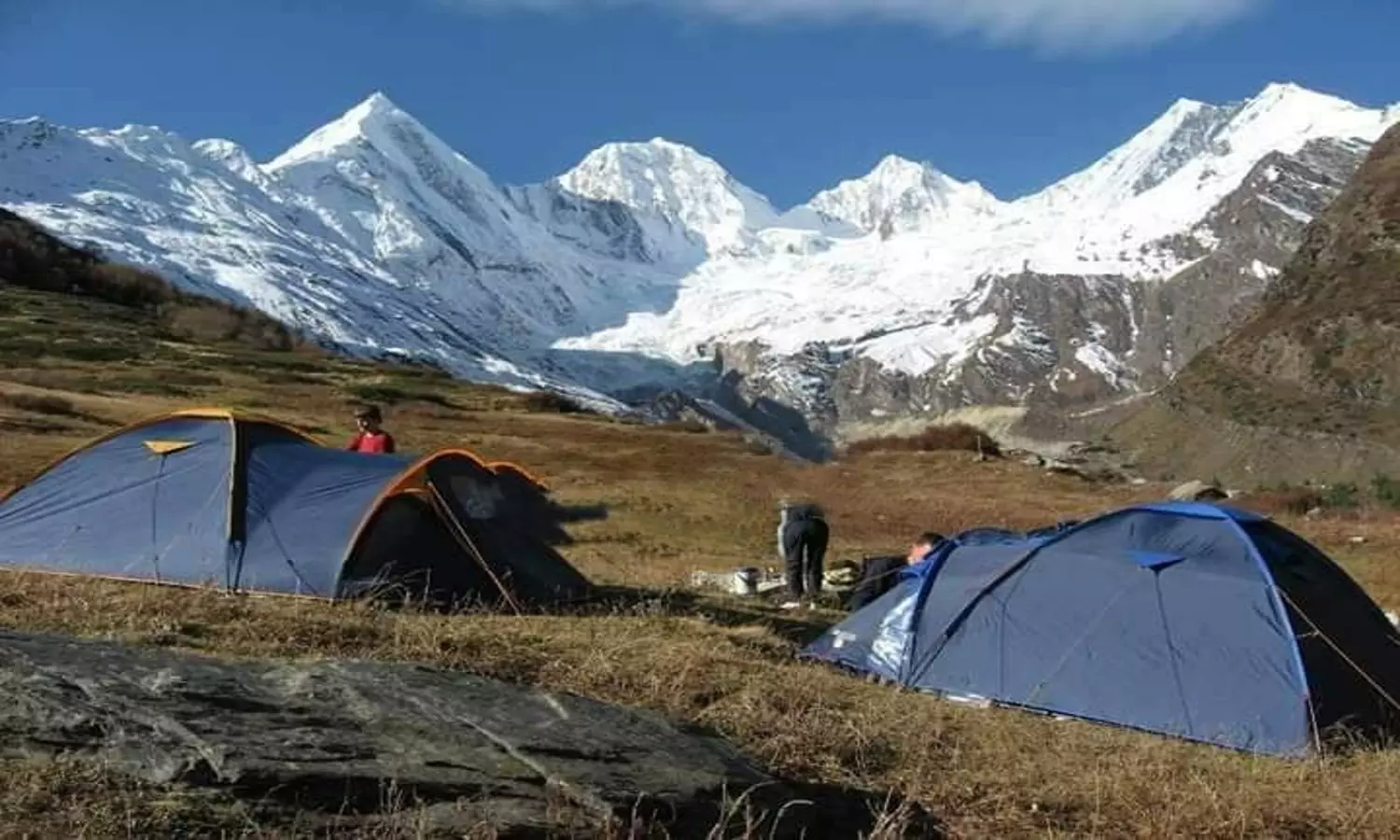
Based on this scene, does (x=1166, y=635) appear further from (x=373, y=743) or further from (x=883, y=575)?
(x=373, y=743)

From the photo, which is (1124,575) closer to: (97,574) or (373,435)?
(373,435)

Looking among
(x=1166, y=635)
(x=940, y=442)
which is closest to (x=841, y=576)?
(x=1166, y=635)

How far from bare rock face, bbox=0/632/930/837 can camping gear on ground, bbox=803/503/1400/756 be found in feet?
18.5

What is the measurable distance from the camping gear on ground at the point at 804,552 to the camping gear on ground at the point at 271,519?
505 cm

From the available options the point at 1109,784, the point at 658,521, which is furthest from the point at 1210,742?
the point at 658,521

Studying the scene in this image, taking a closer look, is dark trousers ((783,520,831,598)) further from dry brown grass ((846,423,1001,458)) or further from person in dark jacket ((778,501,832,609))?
dry brown grass ((846,423,1001,458))

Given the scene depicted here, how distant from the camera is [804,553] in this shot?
63.0ft

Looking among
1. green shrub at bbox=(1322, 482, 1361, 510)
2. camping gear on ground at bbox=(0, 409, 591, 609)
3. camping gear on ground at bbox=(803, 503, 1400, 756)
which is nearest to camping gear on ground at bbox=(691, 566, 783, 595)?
camping gear on ground at bbox=(0, 409, 591, 609)

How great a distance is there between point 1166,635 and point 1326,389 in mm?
184270

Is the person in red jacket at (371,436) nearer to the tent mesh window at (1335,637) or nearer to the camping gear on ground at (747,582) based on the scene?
the camping gear on ground at (747,582)

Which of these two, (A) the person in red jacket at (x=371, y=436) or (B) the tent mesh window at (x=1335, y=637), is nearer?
(B) the tent mesh window at (x=1335, y=637)

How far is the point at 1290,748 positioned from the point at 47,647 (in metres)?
8.77

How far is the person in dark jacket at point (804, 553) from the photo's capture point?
19.2 metres

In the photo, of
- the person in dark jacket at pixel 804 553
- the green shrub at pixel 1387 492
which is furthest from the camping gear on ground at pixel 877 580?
the green shrub at pixel 1387 492
